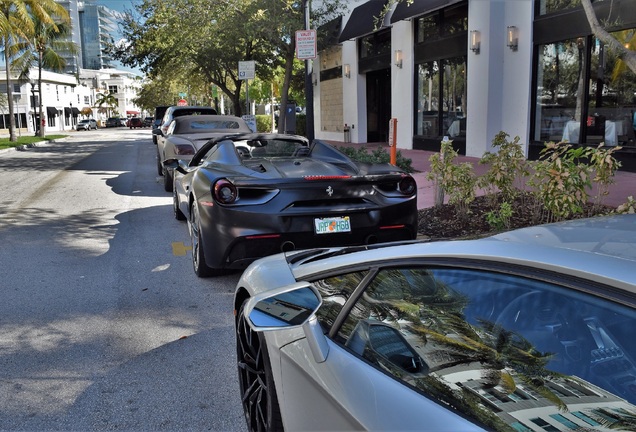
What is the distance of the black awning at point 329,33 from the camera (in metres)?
25.6

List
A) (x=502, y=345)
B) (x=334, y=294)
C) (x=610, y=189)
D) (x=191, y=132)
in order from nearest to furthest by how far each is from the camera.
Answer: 1. (x=502, y=345)
2. (x=334, y=294)
3. (x=610, y=189)
4. (x=191, y=132)

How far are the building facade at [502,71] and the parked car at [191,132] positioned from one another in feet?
18.4

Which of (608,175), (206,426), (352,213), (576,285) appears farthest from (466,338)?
(608,175)

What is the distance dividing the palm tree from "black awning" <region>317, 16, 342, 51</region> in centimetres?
10943

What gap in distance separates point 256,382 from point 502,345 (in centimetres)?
148

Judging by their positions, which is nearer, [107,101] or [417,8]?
[417,8]

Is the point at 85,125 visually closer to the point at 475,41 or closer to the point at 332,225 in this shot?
the point at 475,41

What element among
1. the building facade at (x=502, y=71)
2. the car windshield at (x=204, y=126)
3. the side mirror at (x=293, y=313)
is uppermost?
the building facade at (x=502, y=71)

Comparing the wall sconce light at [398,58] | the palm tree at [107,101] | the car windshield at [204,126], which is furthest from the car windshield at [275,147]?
the palm tree at [107,101]

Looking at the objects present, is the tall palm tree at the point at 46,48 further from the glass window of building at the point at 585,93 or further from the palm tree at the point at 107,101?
the palm tree at the point at 107,101

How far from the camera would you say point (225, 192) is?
5.25 m

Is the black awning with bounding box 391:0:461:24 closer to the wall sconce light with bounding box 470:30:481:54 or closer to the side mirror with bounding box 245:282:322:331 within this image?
the wall sconce light with bounding box 470:30:481:54

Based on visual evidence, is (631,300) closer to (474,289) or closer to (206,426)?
(474,289)

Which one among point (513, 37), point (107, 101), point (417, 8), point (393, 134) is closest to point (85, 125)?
point (107, 101)
